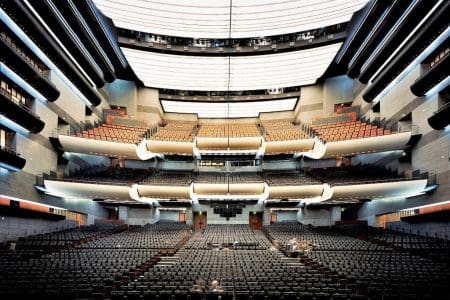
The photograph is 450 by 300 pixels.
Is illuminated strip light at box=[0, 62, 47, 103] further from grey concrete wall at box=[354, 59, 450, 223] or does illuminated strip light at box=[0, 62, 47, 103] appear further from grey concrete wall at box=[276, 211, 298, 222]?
grey concrete wall at box=[276, 211, 298, 222]

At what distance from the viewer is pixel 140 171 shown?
1368 inches

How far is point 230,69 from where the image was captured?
32.1 meters

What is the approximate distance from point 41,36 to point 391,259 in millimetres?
20748

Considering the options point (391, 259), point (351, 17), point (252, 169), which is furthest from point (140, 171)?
point (391, 259)

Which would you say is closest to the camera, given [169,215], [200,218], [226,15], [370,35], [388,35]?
[226,15]

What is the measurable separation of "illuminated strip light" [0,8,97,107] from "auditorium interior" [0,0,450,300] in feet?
0.42

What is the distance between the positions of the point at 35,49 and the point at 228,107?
2065cm

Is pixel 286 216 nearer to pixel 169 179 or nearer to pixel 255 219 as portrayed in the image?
pixel 255 219

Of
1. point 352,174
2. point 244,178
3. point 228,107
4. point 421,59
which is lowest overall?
point 244,178

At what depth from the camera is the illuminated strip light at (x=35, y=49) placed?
18888mm

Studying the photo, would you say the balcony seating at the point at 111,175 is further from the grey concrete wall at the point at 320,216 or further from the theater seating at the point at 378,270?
the grey concrete wall at the point at 320,216

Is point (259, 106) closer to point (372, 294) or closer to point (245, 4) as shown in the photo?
point (245, 4)

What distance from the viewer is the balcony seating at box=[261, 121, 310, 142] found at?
32938 millimetres

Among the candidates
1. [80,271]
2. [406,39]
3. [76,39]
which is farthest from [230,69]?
[80,271]
